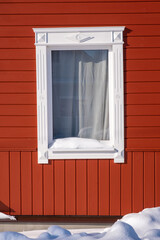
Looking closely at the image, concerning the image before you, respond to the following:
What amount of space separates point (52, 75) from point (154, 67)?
4.69 feet

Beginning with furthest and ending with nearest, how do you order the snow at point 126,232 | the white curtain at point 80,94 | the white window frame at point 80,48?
the white curtain at point 80,94 < the white window frame at point 80,48 < the snow at point 126,232

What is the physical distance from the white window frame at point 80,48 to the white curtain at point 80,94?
15 cm

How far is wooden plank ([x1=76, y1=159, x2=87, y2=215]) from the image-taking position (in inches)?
187

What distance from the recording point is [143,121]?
475 centimetres

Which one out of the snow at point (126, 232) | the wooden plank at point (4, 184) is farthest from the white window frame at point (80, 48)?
the snow at point (126, 232)

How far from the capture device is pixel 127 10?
4.69 m

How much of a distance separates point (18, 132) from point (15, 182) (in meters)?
0.70

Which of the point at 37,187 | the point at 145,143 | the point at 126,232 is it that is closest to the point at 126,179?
the point at 145,143

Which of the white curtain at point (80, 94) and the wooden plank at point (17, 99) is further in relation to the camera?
the white curtain at point (80, 94)

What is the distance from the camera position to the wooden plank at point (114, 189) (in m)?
4.76

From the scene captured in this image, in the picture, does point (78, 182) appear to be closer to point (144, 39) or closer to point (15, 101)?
point (15, 101)

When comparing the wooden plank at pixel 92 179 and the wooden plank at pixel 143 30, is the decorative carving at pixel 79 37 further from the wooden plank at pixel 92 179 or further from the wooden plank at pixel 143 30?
the wooden plank at pixel 92 179

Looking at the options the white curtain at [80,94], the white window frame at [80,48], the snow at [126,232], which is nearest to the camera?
the snow at [126,232]

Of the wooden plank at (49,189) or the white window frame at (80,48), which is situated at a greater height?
the white window frame at (80,48)
